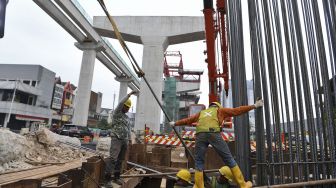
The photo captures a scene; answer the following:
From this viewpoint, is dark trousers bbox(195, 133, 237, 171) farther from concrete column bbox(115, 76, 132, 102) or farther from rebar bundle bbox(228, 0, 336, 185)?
concrete column bbox(115, 76, 132, 102)

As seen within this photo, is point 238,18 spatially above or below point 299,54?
above

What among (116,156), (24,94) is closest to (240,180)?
(116,156)

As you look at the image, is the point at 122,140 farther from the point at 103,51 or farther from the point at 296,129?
the point at 103,51

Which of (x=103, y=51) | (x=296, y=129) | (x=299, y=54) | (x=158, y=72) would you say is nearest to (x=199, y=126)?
(x=296, y=129)

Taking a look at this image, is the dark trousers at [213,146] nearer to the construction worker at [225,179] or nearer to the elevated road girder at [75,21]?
the construction worker at [225,179]

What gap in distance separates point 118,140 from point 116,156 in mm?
316

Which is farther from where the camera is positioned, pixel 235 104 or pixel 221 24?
pixel 221 24

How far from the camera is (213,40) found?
9.63 metres

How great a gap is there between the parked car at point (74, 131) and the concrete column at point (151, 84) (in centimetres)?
736

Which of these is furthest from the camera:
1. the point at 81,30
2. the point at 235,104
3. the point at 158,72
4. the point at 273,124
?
the point at 81,30

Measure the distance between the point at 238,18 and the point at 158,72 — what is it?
15.6 metres

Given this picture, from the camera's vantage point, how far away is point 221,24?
10.6 meters

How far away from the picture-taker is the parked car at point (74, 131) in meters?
25.0

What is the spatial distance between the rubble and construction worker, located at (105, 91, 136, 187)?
2.69 metres
